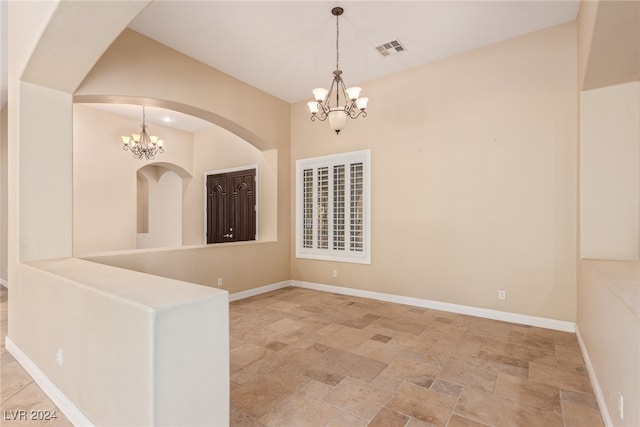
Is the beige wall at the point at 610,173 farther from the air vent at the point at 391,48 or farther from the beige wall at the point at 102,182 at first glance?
the beige wall at the point at 102,182

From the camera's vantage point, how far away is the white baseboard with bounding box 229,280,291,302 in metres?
5.06

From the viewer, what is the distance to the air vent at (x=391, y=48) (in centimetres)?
403

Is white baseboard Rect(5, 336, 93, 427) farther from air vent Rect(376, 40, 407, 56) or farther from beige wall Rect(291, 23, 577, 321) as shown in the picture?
air vent Rect(376, 40, 407, 56)

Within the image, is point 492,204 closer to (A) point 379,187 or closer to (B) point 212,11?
(A) point 379,187

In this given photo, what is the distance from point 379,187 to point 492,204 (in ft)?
5.32

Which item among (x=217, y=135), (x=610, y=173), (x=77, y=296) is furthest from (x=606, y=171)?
(x=217, y=135)

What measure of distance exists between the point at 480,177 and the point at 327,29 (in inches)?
105

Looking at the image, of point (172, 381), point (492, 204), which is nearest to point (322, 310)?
point (492, 204)

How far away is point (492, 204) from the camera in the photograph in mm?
4031

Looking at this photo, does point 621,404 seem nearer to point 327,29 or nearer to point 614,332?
point 614,332

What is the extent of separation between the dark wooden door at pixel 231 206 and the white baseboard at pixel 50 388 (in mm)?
3860

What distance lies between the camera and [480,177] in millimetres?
4117

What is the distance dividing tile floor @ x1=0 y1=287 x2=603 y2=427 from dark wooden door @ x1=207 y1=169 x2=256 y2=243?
9.01 ft

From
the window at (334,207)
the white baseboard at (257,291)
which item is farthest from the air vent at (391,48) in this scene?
the white baseboard at (257,291)
